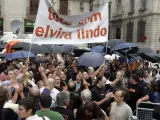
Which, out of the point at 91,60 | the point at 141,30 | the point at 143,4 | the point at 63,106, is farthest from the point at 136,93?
the point at 141,30

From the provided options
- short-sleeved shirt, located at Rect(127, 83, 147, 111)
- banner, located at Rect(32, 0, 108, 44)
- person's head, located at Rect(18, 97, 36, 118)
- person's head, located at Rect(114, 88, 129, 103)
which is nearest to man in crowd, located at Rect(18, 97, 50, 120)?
person's head, located at Rect(18, 97, 36, 118)

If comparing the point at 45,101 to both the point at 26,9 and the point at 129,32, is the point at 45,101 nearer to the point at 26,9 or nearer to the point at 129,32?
the point at 26,9

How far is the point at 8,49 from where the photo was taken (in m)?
14.6

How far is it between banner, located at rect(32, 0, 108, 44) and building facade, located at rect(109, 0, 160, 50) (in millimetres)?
28455

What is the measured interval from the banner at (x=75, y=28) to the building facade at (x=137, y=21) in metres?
28.5

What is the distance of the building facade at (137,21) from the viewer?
3541 centimetres

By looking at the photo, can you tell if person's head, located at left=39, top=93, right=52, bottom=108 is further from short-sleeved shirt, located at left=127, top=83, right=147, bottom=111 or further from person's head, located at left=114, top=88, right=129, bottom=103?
short-sleeved shirt, located at left=127, top=83, right=147, bottom=111

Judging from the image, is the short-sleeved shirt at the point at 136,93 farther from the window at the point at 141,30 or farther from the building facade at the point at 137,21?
the window at the point at 141,30

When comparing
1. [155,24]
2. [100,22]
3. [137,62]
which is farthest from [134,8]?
[100,22]

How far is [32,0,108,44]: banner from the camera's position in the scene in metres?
7.32

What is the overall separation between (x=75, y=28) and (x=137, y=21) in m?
32.5

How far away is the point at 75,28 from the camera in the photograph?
25.3ft

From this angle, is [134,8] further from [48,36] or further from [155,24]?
[48,36]

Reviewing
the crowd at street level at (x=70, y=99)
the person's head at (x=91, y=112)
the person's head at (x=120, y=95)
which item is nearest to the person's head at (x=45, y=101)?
the crowd at street level at (x=70, y=99)
